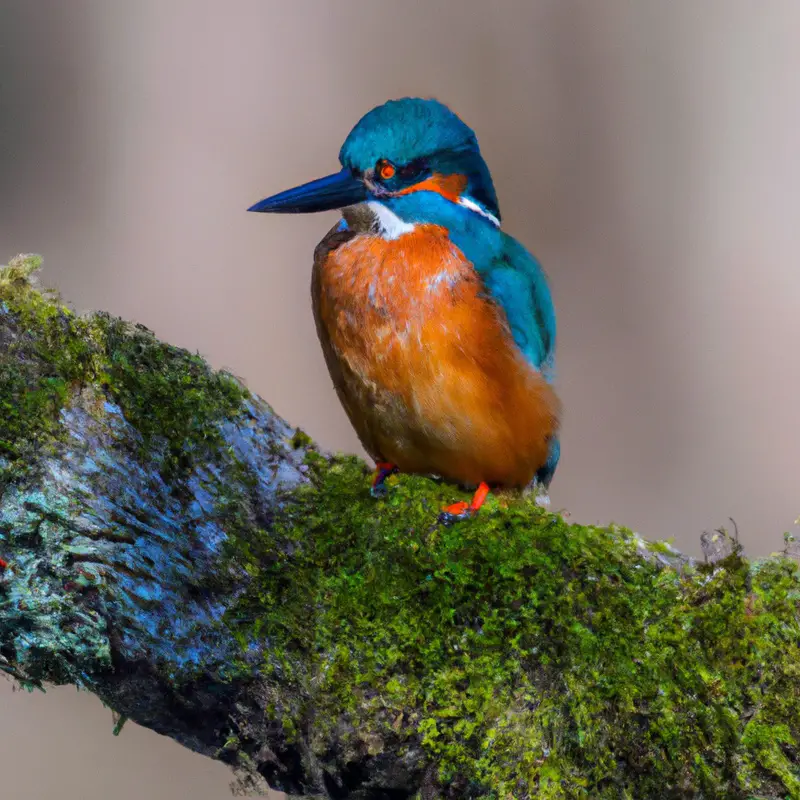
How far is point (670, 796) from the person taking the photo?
188cm

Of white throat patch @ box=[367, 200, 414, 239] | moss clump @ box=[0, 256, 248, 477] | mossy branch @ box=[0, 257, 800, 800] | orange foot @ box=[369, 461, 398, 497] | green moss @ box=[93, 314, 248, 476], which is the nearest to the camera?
mossy branch @ box=[0, 257, 800, 800]

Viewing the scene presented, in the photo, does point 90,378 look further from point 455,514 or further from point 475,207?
point 475,207

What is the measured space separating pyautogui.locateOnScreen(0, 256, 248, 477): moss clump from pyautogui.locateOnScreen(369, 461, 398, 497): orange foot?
A: 39 centimetres

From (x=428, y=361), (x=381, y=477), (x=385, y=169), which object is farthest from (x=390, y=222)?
(x=381, y=477)

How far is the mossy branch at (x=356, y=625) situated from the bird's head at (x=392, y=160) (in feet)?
2.47

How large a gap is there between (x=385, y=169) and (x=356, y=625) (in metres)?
1.26

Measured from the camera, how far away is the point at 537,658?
197 cm

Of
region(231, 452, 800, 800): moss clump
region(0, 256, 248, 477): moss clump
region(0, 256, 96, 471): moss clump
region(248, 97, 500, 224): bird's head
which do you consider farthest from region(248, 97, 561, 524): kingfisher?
region(0, 256, 96, 471): moss clump

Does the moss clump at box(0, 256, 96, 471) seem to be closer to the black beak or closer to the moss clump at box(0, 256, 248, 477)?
the moss clump at box(0, 256, 248, 477)

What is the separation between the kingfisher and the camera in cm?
254

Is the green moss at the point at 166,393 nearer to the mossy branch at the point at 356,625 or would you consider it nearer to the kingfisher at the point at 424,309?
the mossy branch at the point at 356,625

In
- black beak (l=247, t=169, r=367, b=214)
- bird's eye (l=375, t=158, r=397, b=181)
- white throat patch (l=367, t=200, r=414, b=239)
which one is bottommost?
black beak (l=247, t=169, r=367, b=214)

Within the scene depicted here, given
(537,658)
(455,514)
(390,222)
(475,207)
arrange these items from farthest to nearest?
1. (475,207)
2. (390,222)
3. (455,514)
4. (537,658)

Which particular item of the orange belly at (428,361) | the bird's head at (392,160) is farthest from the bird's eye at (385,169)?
the orange belly at (428,361)
